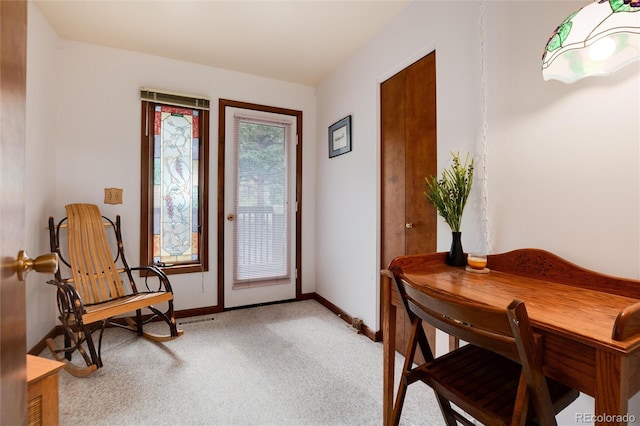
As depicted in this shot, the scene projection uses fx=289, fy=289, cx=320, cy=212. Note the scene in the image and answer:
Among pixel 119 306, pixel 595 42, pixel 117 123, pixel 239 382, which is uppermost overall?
pixel 117 123

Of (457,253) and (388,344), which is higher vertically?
(457,253)

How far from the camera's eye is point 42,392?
0.89 meters

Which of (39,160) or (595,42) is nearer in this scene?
(595,42)

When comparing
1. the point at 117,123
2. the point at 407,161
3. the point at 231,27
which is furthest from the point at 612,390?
the point at 117,123

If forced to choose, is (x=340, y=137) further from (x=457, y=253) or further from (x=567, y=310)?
(x=567, y=310)

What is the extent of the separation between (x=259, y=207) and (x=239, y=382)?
1.79 m

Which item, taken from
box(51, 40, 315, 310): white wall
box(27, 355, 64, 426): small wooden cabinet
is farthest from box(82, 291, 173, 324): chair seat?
box(27, 355, 64, 426): small wooden cabinet

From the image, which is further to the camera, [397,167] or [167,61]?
[167,61]

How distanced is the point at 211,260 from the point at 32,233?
135 cm

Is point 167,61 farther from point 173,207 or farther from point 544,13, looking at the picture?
point 544,13

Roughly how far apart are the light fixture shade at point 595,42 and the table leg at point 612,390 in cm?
99

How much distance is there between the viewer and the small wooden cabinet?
855mm

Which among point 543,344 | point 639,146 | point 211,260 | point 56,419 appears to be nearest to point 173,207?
point 211,260

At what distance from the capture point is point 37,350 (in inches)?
82.7
